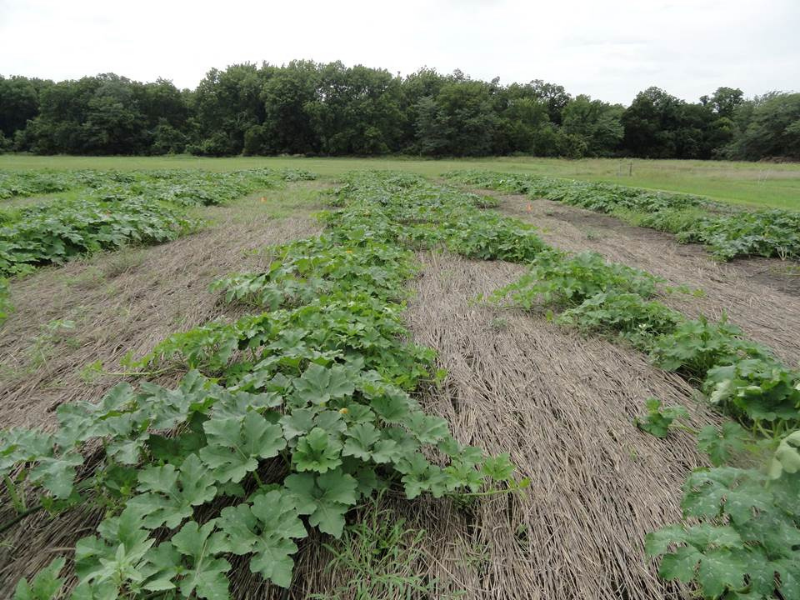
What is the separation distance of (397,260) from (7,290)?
420 cm

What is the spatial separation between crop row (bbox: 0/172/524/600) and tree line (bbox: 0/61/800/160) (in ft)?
187

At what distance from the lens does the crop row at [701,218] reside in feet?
22.5

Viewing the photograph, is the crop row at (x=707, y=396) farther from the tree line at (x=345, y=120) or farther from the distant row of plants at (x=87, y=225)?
the tree line at (x=345, y=120)

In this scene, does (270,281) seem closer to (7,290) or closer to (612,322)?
(7,290)

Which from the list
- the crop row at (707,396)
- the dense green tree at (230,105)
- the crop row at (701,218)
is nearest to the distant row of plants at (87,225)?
the crop row at (707,396)

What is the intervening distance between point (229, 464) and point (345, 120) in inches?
2458

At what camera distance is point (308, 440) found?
1736 mm

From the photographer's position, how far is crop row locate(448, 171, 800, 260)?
6.86 m

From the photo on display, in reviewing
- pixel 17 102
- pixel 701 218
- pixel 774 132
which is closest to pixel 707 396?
pixel 701 218

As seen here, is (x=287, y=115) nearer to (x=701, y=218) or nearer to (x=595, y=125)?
(x=595, y=125)

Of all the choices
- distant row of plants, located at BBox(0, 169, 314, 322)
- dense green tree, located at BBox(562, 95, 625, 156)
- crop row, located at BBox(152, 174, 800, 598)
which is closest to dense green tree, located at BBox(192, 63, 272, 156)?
dense green tree, located at BBox(562, 95, 625, 156)

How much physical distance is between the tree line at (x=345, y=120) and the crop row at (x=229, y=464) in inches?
2250

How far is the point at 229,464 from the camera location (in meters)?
1.71

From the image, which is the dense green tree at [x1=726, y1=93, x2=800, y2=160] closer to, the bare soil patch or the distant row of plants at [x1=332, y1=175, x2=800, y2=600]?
the distant row of plants at [x1=332, y1=175, x2=800, y2=600]
